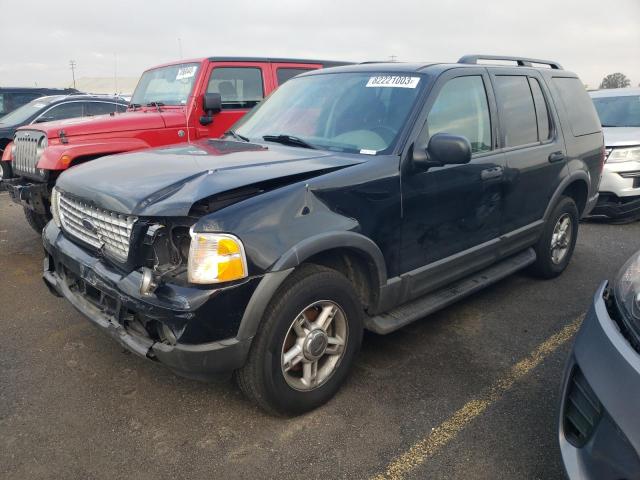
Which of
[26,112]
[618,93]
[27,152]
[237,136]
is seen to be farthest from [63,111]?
[618,93]

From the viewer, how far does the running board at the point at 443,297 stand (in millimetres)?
3043

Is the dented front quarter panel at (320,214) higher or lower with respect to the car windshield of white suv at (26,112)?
lower

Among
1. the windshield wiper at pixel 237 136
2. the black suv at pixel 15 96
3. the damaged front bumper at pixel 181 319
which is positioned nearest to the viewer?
the damaged front bumper at pixel 181 319

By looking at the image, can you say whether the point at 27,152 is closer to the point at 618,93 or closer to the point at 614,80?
the point at 618,93

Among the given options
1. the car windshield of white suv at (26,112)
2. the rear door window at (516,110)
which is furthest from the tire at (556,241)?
the car windshield of white suv at (26,112)

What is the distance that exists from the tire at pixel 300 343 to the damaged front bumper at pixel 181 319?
0.47ft

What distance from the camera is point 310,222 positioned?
2.52 metres

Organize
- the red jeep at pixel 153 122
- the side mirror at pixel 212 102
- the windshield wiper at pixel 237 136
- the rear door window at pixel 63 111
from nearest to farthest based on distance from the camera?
the windshield wiper at pixel 237 136
the red jeep at pixel 153 122
the side mirror at pixel 212 102
the rear door window at pixel 63 111

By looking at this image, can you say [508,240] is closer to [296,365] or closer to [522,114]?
[522,114]

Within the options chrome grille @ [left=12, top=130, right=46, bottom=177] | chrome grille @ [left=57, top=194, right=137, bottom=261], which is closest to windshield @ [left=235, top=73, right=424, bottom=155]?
chrome grille @ [left=57, top=194, right=137, bottom=261]

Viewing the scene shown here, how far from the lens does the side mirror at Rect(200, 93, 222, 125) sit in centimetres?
561

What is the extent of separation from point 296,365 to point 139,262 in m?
0.98

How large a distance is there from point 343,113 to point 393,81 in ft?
1.27

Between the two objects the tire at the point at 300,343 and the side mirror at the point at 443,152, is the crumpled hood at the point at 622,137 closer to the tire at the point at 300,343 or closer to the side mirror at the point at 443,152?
the side mirror at the point at 443,152
